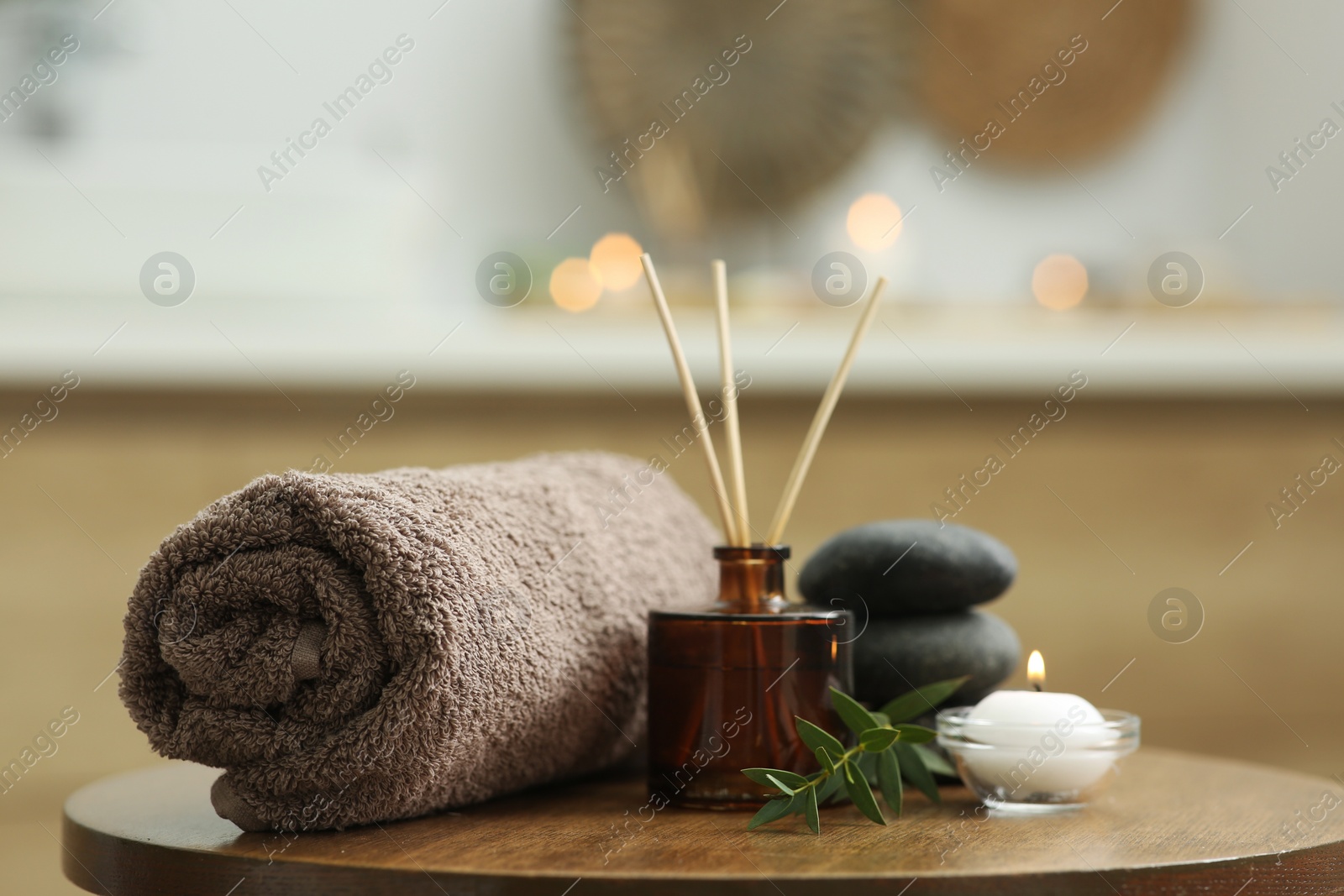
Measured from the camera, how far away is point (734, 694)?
0.62 metres

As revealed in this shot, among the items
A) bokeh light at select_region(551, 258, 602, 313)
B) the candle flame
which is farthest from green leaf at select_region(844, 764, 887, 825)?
bokeh light at select_region(551, 258, 602, 313)

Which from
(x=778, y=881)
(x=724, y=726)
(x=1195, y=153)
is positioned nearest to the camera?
(x=778, y=881)

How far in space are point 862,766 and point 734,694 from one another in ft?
0.30

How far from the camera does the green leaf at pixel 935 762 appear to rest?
26.5 inches

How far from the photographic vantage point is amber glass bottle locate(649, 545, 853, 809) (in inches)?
24.5

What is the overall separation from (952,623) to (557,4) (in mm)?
1382

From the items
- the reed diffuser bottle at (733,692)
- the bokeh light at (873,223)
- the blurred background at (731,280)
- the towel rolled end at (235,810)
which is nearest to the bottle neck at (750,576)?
the reed diffuser bottle at (733,692)

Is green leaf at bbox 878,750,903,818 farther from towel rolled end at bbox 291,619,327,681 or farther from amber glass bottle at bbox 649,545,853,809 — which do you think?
towel rolled end at bbox 291,619,327,681

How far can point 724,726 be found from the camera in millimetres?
624

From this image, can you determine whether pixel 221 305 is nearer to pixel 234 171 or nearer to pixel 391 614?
pixel 234 171

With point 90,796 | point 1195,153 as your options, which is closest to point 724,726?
point 90,796

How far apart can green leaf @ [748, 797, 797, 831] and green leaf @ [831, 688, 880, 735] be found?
A: 63 mm

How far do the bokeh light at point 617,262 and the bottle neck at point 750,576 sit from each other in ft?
3.68

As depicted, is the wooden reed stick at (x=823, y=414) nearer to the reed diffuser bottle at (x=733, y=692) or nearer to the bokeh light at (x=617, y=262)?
the reed diffuser bottle at (x=733, y=692)
